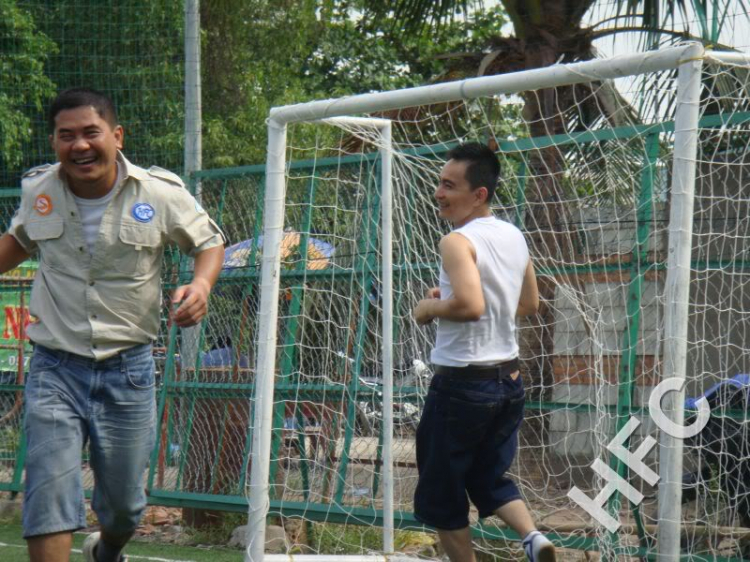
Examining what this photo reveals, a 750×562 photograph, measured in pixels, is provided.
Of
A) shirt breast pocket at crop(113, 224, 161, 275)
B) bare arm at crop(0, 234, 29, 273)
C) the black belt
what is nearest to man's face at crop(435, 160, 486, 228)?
the black belt

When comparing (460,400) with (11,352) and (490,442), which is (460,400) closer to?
(490,442)

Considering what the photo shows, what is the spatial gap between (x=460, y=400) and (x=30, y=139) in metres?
7.77

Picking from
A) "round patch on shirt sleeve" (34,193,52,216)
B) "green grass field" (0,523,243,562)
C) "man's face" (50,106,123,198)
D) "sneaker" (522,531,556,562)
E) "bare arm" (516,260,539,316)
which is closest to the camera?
"man's face" (50,106,123,198)

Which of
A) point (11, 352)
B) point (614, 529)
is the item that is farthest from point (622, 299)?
point (11, 352)

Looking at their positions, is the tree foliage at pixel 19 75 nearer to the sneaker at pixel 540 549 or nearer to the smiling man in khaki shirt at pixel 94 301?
the smiling man in khaki shirt at pixel 94 301

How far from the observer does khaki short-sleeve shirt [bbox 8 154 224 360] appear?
4.14 meters

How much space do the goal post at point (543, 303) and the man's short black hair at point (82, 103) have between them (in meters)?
1.71

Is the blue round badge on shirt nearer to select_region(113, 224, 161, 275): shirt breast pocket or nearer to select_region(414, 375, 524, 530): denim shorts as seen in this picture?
select_region(113, 224, 161, 275): shirt breast pocket

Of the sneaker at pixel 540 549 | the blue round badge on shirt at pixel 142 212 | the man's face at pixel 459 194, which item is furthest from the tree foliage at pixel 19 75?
the sneaker at pixel 540 549

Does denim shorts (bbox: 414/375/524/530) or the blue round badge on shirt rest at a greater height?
the blue round badge on shirt

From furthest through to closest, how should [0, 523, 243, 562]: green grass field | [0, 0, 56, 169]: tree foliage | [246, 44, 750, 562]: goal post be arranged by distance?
[0, 0, 56, 169]: tree foliage < [0, 523, 243, 562]: green grass field < [246, 44, 750, 562]: goal post

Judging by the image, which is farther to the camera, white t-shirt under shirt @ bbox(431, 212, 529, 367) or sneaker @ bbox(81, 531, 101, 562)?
sneaker @ bbox(81, 531, 101, 562)

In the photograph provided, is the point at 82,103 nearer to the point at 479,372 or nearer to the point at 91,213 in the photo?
the point at 91,213

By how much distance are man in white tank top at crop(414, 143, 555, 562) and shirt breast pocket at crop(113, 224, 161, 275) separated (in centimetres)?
109
